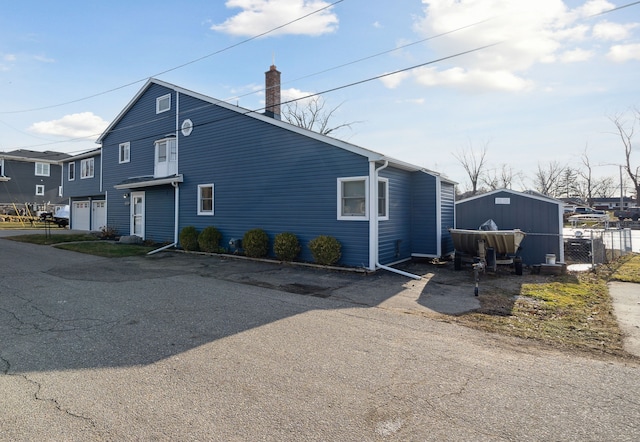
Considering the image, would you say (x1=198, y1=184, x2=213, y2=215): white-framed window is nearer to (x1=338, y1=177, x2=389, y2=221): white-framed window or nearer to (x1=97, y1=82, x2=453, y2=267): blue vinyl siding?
(x1=97, y1=82, x2=453, y2=267): blue vinyl siding

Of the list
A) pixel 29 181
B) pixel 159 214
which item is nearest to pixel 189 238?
A: pixel 159 214

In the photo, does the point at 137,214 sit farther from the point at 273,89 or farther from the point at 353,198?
the point at 353,198

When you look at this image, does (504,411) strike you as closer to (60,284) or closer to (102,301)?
(102,301)

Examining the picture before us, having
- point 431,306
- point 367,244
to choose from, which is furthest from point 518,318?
point 367,244

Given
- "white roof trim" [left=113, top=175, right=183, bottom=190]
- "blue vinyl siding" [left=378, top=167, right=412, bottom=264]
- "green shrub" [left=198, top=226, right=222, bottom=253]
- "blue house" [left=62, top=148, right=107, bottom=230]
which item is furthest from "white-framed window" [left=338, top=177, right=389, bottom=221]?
"blue house" [left=62, top=148, right=107, bottom=230]

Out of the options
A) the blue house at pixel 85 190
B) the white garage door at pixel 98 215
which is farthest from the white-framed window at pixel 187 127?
the white garage door at pixel 98 215

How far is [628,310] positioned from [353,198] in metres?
6.84

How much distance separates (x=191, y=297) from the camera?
752 centimetres

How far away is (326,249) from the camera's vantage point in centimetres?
1115

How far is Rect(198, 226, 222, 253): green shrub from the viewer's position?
14.5 meters

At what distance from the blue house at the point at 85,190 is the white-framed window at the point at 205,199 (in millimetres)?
10080

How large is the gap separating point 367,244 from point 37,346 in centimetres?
795

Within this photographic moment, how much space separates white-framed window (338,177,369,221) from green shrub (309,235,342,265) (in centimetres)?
81

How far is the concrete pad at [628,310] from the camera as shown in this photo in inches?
200
